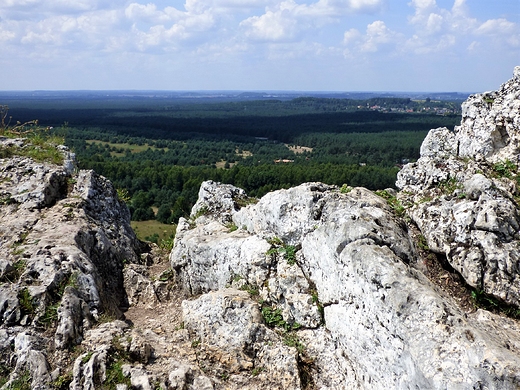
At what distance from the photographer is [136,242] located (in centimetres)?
1240

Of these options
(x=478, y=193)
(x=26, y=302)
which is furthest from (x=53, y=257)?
(x=478, y=193)

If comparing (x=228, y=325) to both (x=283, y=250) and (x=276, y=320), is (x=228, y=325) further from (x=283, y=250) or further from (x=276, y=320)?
(x=283, y=250)

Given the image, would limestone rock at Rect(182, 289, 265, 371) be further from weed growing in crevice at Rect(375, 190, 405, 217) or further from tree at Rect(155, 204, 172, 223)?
tree at Rect(155, 204, 172, 223)

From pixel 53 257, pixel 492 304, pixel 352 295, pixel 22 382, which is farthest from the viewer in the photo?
pixel 53 257

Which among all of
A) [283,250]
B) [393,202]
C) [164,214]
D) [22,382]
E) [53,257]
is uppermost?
[393,202]

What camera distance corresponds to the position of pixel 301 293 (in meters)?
7.64

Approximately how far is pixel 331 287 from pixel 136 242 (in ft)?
23.6

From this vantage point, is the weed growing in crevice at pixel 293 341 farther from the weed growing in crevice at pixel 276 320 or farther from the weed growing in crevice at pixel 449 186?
the weed growing in crevice at pixel 449 186

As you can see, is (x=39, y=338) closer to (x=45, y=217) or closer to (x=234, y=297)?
(x=234, y=297)

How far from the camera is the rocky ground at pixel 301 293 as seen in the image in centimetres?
598

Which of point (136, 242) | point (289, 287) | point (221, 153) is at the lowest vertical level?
point (221, 153)

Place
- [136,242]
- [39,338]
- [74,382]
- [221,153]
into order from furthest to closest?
[221,153] → [136,242] → [39,338] → [74,382]

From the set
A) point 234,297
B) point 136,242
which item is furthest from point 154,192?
point 234,297

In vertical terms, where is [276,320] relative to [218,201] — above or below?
below
